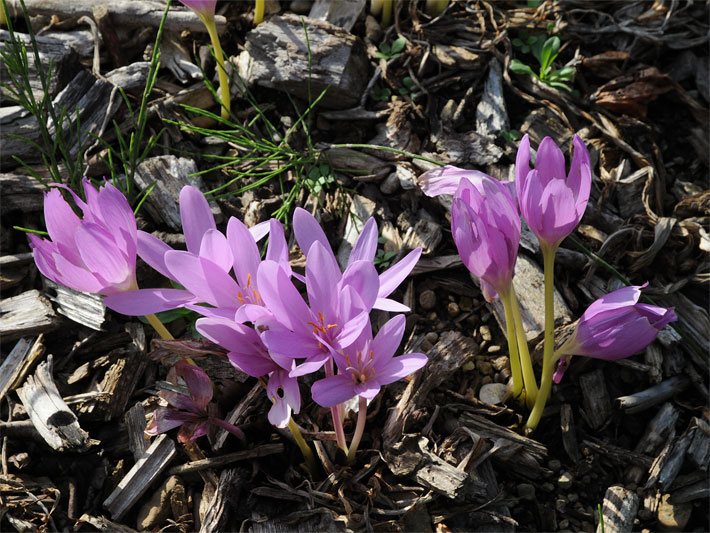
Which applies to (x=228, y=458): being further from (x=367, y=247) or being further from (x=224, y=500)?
(x=367, y=247)

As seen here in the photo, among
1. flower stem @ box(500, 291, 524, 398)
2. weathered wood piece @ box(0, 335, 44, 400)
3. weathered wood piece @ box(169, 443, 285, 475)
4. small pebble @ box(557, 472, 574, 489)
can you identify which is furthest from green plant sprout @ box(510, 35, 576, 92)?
weathered wood piece @ box(0, 335, 44, 400)

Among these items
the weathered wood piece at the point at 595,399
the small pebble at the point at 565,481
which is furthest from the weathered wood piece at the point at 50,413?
the weathered wood piece at the point at 595,399

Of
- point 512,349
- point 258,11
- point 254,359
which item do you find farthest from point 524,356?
point 258,11

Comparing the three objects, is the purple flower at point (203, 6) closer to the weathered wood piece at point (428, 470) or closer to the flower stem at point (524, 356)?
the flower stem at point (524, 356)

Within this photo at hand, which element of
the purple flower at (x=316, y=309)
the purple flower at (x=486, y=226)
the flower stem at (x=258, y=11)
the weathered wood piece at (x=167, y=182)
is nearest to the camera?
the purple flower at (x=316, y=309)

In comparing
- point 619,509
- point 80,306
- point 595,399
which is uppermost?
point 80,306

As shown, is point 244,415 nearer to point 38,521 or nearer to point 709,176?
point 38,521
